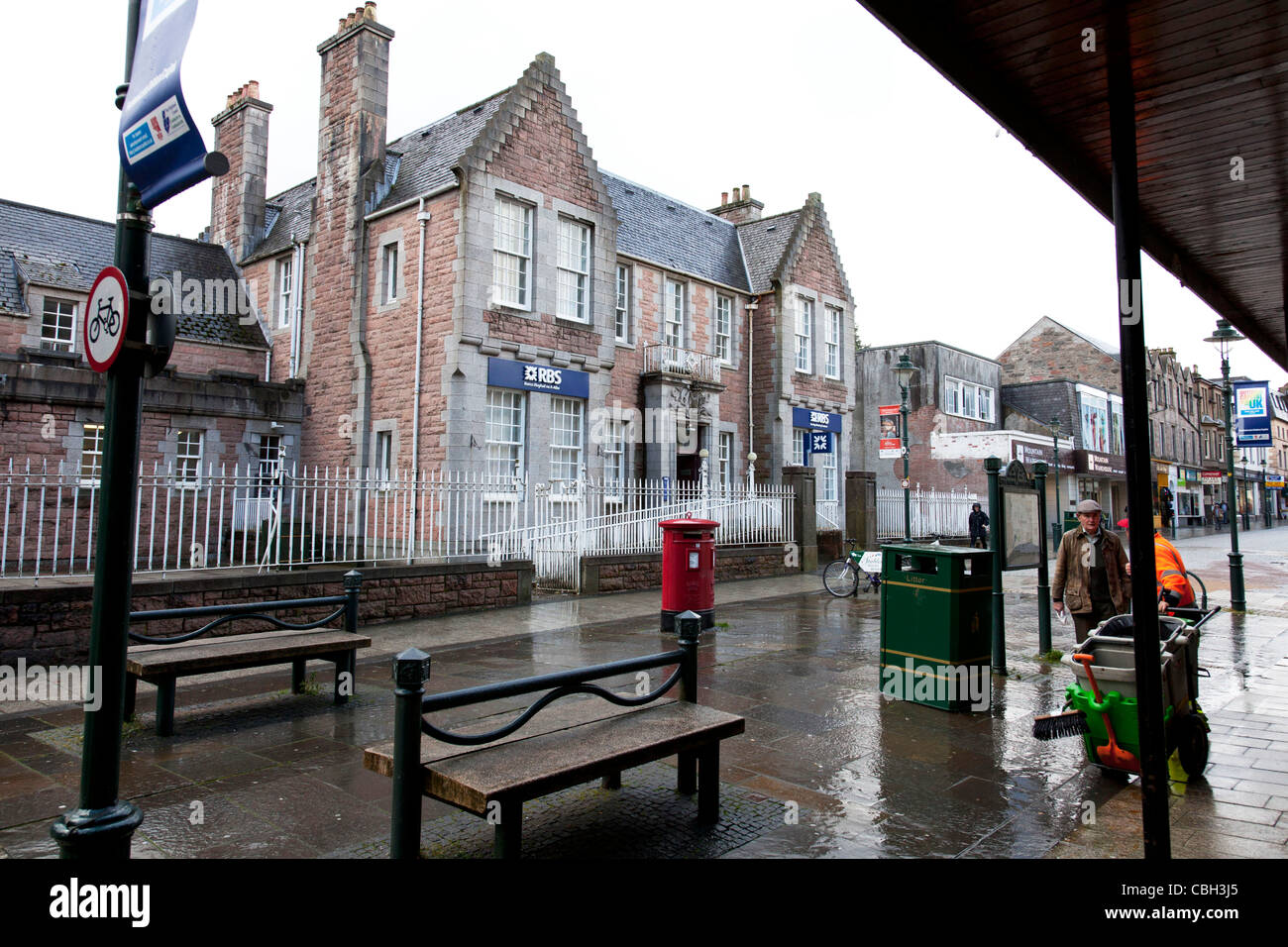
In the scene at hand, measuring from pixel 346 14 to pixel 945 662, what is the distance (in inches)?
810

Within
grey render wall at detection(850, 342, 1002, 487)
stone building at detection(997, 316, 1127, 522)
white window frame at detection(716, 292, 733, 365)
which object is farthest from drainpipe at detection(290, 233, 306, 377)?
stone building at detection(997, 316, 1127, 522)

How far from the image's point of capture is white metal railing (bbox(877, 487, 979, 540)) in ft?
85.1

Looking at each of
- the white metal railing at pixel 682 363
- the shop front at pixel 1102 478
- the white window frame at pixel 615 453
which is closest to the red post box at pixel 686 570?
the white window frame at pixel 615 453

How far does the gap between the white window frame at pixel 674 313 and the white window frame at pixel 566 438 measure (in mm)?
4624

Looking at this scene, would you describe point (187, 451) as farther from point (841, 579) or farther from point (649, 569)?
point (841, 579)

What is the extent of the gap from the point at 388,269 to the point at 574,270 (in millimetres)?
4392

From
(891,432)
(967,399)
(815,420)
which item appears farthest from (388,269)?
(967,399)

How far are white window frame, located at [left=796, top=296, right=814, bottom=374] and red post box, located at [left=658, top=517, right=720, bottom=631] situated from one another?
16591 millimetres

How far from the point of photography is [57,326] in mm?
19266

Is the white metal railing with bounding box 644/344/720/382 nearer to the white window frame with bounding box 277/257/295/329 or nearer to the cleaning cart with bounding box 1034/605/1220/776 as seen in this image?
the white window frame with bounding box 277/257/295/329

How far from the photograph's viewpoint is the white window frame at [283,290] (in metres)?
22.1
